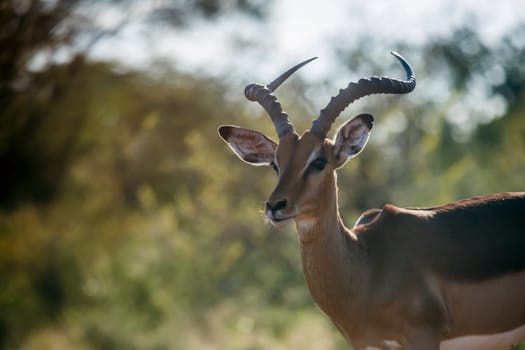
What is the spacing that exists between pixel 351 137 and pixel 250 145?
102 cm

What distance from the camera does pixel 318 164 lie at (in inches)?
363

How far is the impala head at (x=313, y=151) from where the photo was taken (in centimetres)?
892

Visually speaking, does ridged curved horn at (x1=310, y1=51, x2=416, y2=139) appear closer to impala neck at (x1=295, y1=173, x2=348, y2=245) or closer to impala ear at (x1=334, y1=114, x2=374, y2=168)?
impala ear at (x1=334, y1=114, x2=374, y2=168)

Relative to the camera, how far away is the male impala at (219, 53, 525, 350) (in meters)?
9.03

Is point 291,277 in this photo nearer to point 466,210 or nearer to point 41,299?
point 41,299

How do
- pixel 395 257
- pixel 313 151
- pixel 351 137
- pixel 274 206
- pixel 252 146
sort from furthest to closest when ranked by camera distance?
pixel 252 146 < pixel 351 137 < pixel 395 257 < pixel 313 151 < pixel 274 206

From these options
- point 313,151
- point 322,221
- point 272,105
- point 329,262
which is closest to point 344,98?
point 313,151

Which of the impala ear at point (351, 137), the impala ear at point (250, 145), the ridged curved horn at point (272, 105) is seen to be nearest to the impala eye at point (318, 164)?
the impala ear at point (351, 137)

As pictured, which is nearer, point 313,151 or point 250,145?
point 313,151

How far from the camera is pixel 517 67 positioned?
138 ft

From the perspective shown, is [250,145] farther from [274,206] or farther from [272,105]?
[274,206]

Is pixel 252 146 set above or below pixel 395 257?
above

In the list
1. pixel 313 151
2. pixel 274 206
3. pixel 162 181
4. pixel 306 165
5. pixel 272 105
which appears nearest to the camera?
pixel 274 206

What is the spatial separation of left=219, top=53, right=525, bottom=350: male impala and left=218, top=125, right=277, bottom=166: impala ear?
0.82 feet
